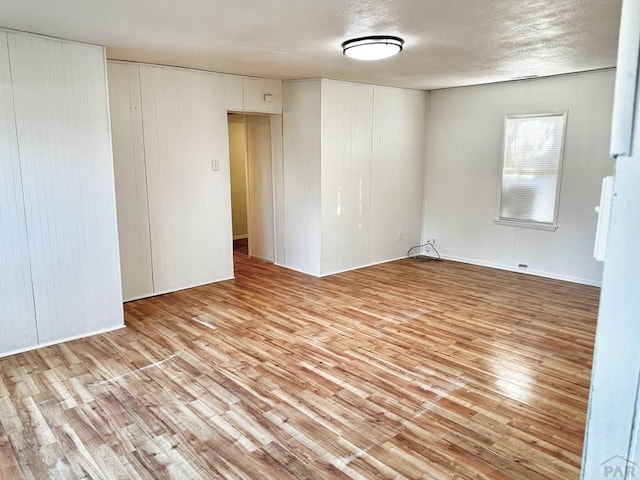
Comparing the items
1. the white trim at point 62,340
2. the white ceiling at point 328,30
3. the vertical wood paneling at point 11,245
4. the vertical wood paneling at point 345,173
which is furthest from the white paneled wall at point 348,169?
the vertical wood paneling at point 11,245

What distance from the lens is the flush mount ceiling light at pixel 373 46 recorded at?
3393 mm

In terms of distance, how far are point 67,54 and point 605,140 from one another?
553 cm

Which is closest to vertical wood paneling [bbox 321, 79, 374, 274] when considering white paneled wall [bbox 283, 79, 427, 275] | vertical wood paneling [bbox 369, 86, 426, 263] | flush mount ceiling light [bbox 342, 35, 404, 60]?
white paneled wall [bbox 283, 79, 427, 275]

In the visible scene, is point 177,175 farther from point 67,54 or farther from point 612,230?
point 612,230

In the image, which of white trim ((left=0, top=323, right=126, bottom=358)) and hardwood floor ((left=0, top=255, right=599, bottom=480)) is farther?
white trim ((left=0, top=323, right=126, bottom=358))

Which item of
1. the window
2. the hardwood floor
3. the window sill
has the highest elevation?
the window

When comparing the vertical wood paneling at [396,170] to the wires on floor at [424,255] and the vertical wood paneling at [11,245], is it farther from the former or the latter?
the vertical wood paneling at [11,245]

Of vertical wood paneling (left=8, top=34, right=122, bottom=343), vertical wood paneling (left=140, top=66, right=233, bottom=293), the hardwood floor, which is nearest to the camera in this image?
the hardwood floor

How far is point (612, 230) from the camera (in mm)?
592

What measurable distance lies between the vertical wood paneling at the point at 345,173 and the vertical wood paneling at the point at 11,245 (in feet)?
10.6

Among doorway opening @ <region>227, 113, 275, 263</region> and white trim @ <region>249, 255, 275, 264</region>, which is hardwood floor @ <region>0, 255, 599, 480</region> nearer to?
white trim @ <region>249, 255, 275, 264</region>

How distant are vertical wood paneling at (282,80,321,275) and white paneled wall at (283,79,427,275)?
1 cm

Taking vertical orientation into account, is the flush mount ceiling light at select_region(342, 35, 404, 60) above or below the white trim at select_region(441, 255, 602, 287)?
above

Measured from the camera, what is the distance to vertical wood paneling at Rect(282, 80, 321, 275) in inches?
215
